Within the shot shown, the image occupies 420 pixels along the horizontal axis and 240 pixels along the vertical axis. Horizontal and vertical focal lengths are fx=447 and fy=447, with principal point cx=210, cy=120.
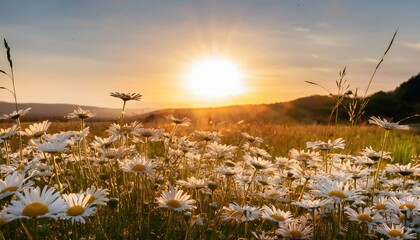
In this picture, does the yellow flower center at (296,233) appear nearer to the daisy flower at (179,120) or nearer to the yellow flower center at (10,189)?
the yellow flower center at (10,189)

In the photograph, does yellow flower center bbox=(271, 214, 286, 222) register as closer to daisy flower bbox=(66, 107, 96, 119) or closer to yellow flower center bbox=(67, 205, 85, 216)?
yellow flower center bbox=(67, 205, 85, 216)

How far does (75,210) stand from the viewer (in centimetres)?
235

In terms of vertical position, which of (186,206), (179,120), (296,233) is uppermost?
(179,120)

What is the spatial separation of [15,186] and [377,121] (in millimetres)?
3190

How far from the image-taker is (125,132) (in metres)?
4.52

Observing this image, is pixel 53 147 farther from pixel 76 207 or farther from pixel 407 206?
pixel 407 206

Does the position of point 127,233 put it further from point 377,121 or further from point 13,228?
point 377,121

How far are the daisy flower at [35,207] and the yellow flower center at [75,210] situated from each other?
0.26 feet

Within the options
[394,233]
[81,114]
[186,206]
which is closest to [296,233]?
[394,233]

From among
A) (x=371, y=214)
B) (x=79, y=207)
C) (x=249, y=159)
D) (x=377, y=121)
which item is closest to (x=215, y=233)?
(x=249, y=159)

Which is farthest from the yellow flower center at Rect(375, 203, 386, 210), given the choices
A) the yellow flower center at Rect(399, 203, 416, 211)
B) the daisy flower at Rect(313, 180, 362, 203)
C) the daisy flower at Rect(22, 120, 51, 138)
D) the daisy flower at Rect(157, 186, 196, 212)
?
the daisy flower at Rect(22, 120, 51, 138)

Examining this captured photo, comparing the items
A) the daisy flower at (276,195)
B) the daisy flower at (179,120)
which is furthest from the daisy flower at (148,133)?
the daisy flower at (276,195)

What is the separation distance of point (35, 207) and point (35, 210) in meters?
0.03

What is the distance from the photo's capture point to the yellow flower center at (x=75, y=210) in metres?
2.31
